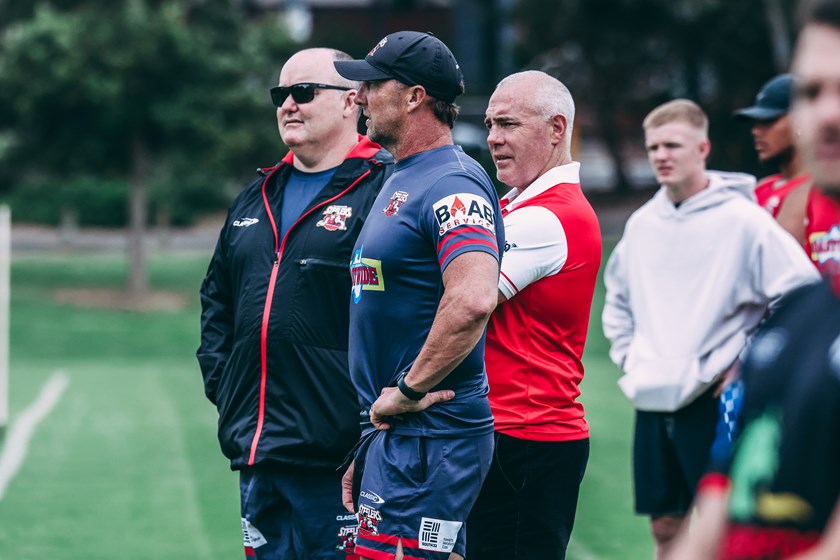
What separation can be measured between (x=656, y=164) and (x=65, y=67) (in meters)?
19.7

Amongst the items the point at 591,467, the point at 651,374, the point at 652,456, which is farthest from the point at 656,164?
the point at 591,467

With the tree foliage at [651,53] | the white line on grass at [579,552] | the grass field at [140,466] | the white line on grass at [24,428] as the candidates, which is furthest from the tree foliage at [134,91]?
the white line on grass at [579,552]

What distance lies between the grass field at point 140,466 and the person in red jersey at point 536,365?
291 centimetres

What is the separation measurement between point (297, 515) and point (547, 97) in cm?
175

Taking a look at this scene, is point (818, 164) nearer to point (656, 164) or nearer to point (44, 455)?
point (656, 164)

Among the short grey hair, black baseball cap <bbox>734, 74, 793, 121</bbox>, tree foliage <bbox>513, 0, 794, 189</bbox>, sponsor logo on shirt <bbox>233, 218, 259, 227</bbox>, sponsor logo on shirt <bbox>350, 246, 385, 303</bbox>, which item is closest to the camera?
sponsor logo on shirt <bbox>350, 246, 385, 303</bbox>

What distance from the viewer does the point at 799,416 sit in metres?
1.80

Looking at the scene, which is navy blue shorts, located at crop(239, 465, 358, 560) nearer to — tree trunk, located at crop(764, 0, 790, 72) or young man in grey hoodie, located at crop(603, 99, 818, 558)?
young man in grey hoodie, located at crop(603, 99, 818, 558)

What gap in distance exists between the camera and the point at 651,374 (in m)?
5.41

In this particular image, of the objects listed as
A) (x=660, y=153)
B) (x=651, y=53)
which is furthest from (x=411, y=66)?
(x=651, y=53)

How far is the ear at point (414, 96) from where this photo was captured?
12.4 ft

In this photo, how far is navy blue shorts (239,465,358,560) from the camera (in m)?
4.39

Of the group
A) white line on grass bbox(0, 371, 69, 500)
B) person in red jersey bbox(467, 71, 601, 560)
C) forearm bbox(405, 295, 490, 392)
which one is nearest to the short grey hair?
person in red jersey bbox(467, 71, 601, 560)

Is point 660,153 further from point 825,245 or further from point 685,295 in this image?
point 825,245
